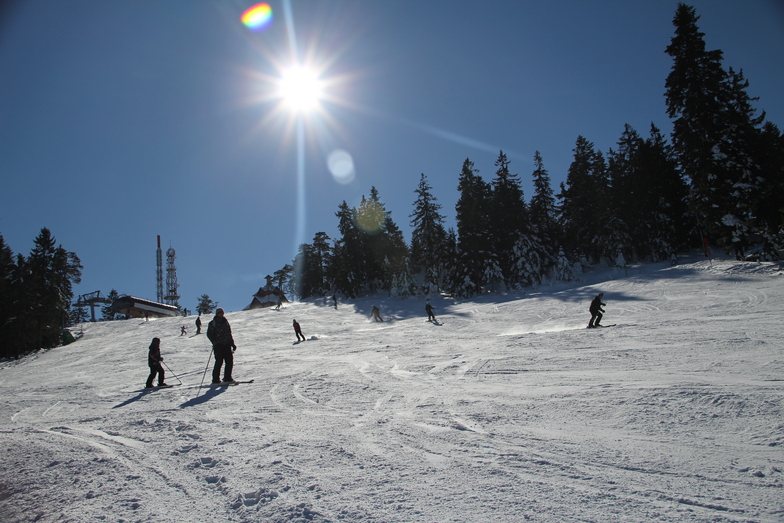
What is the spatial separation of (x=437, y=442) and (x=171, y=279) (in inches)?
3483

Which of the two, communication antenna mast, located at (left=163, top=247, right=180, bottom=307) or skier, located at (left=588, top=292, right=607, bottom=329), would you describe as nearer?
skier, located at (left=588, top=292, right=607, bottom=329)

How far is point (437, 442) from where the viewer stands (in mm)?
4301

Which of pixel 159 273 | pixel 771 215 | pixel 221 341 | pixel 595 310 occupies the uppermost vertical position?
pixel 159 273

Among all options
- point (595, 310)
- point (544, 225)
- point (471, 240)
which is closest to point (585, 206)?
point (544, 225)

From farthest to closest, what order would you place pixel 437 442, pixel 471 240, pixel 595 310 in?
pixel 471 240 < pixel 595 310 < pixel 437 442

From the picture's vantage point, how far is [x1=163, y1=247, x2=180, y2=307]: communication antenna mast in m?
78.1

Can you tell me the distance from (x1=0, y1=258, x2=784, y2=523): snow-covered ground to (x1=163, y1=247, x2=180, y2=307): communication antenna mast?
76699 millimetres

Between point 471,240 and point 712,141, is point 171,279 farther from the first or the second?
point 712,141

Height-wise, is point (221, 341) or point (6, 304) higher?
point (6, 304)

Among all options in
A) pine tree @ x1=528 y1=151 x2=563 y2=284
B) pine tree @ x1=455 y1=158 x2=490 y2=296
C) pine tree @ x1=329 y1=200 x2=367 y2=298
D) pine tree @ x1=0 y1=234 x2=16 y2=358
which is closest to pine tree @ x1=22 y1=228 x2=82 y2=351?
pine tree @ x1=0 y1=234 x2=16 y2=358

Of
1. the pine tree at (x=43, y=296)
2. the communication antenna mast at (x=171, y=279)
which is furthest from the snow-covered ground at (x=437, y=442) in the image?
the communication antenna mast at (x=171, y=279)

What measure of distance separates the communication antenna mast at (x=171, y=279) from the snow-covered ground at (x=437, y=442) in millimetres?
76699

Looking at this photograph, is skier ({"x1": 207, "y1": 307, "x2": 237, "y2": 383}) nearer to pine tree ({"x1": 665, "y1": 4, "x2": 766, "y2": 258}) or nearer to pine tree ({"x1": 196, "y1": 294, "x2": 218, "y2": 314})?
pine tree ({"x1": 665, "y1": 4, "x2": 766, "y2": 258})

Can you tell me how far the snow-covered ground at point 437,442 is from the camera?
2984 millimetres
